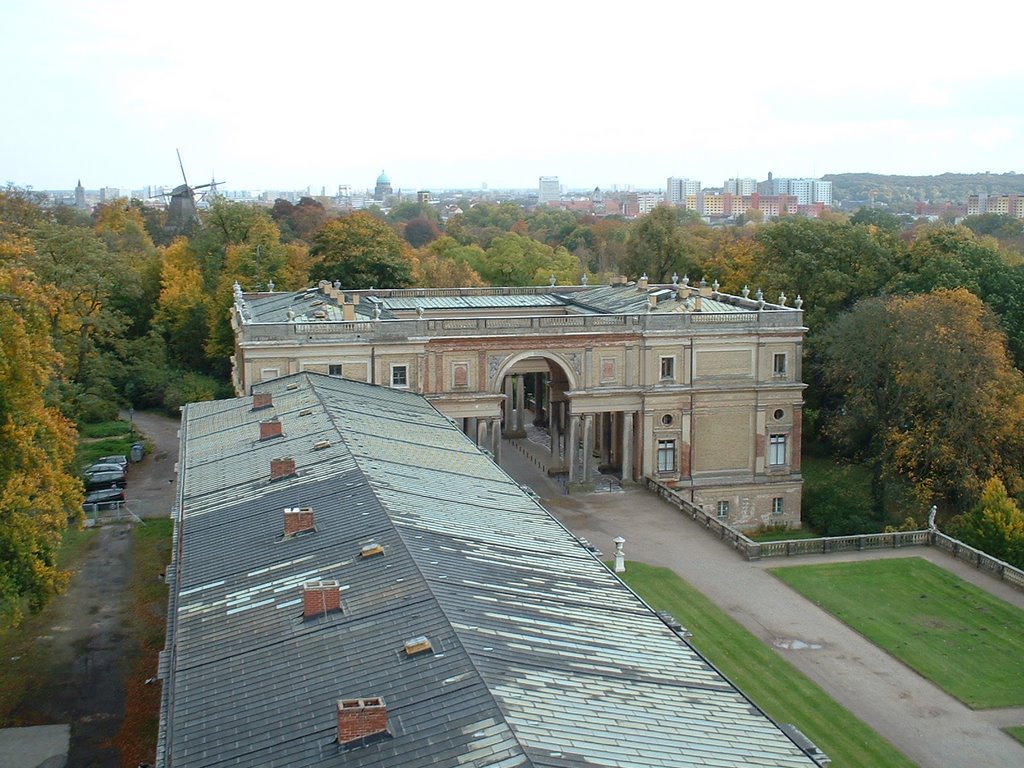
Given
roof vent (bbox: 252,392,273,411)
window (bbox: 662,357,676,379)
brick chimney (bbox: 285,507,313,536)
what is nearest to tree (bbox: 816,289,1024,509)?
window (bbox: 662,357,676,379)

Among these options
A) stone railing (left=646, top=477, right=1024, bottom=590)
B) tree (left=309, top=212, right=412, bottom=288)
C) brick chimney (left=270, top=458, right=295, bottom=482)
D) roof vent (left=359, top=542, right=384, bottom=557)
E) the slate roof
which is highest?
tree (left=309, top=212, right=412, bottom=288)

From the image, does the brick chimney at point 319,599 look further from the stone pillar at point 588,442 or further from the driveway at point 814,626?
the stone pillar at point 588,442

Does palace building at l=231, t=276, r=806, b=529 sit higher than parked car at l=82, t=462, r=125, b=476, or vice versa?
palace building at l=231, t=276, r=806, b=529

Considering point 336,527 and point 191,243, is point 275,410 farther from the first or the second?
point 191,243

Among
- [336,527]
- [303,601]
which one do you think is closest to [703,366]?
[336,527]

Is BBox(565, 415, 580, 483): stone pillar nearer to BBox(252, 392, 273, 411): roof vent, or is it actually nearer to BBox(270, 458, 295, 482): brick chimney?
BBox(252, 392, 273, 411): roof vent
